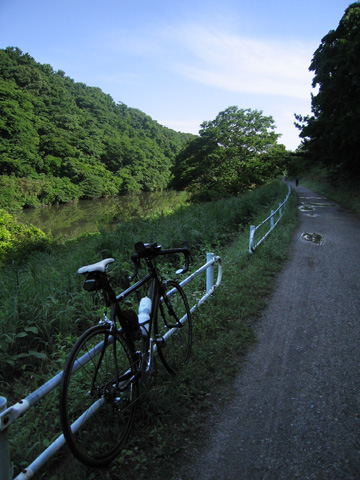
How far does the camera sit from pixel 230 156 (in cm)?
2531

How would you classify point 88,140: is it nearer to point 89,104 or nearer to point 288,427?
point 89,104

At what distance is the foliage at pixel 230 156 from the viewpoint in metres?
23.9

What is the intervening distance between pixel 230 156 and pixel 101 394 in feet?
83.2

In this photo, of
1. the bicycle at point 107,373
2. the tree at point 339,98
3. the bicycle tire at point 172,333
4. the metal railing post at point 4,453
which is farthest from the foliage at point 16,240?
the tree at point 339,98

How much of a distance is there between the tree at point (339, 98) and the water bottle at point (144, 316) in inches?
666

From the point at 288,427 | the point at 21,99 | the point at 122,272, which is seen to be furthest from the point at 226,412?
the point at 21,99

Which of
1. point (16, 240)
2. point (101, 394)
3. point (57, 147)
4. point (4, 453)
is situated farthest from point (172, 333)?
point (57, 147)

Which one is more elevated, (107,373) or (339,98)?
(339,98)

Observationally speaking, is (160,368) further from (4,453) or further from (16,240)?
(16,240)

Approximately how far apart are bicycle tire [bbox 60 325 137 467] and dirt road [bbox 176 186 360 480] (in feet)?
1.83

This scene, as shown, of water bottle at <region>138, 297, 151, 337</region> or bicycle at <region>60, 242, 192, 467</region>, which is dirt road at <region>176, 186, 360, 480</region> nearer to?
bicycle at <region>60, 242, 192, 467</region>

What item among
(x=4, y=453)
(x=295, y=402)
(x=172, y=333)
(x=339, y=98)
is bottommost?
(x=295, y=402)

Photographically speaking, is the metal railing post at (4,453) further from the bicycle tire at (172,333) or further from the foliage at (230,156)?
the foliage at (230,156)

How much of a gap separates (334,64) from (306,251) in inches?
593
